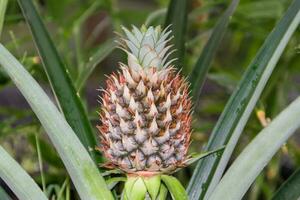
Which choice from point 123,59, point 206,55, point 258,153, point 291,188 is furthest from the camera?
point 123,59

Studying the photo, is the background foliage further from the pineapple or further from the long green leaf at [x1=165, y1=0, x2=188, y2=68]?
the pineapple

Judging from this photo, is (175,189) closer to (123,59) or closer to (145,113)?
(145,113)

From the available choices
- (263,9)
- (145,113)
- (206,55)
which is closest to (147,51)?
(145,113)

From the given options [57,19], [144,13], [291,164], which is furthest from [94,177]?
[291,164]

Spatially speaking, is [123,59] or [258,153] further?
[123,59]

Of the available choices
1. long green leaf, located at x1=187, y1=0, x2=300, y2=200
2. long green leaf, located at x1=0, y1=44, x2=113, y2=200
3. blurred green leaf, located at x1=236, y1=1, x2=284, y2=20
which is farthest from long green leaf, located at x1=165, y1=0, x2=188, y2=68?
blurred green leaf, located at x1=236, y1=1, x2=284, y2=20

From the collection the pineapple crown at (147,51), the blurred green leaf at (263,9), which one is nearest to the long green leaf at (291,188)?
the pineapple crown at (147,51)

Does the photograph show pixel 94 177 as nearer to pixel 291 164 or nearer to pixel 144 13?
pixel 144 13
